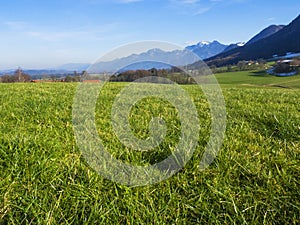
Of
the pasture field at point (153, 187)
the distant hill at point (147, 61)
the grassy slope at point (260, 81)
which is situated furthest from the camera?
the grassy slope at point (260, 81)

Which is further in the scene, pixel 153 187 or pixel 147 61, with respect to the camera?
pixel 147 61

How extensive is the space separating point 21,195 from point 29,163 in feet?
1.83

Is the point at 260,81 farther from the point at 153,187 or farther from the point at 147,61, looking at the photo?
the point at 153,187

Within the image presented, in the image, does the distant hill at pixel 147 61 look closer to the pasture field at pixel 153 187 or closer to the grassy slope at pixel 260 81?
the pasture field at pixel 153 187

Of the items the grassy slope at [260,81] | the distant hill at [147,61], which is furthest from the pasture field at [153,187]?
the grassy slope at [260,81]

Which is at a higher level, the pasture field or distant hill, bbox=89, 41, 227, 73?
distant hill, bbox=89, 41, 227, 73

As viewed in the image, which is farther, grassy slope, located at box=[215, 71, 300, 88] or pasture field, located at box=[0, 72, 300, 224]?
grassy slope, located at box=[215, 71, 300, 88]

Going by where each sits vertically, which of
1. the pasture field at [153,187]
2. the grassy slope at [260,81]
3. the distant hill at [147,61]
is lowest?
the grassy slope at [260,81]

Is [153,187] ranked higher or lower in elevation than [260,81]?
higher

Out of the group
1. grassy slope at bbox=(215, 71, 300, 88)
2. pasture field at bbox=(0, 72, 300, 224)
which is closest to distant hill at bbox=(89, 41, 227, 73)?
pasture field at bbox=(0, 72, 300, 224)

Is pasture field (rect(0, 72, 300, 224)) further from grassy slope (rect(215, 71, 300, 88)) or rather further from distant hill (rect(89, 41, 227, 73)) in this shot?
grassy slope (rect(215, 71, 300, 88))

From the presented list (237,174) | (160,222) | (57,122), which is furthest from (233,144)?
(57,122)

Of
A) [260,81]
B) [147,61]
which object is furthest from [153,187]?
[260,81]

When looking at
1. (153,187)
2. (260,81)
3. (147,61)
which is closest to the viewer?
(153,187)
